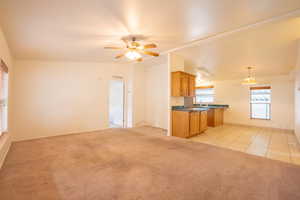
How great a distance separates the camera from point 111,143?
146 inches

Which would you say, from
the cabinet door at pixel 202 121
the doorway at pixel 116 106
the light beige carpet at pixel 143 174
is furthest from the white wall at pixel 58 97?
the cabinet door at pixel 202 121

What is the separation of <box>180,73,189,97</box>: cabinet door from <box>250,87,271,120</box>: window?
4.48 metres

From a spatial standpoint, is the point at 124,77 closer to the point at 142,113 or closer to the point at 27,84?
the point at 142,113

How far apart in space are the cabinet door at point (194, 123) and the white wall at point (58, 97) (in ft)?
10.9

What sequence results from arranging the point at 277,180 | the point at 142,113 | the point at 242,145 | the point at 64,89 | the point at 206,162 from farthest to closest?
the point at 142,113
the point at 64,89
the point at 242,145
the point at 206,162
the point at 277,180

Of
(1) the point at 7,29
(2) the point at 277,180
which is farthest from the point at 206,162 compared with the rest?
(1) the point at 7,29

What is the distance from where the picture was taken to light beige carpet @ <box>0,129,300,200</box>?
1717 millimetres

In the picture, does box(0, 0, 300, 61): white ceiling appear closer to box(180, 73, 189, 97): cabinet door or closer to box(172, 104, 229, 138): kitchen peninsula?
box(180, 73, 189, 97): cabinet door

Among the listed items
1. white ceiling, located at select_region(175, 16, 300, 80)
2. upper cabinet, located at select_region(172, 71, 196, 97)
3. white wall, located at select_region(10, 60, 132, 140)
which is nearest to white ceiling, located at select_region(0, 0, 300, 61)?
white ceiling, located at select_region(175, 16, 300, 80)

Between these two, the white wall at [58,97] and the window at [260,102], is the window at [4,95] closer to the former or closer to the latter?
the white wall at [58,97]

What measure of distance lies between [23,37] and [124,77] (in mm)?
3734

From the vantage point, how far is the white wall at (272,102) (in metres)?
6.29

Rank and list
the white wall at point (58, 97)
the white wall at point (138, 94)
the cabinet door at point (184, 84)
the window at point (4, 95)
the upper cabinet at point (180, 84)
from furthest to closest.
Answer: the white wall at point (138, 94) < the cabinet door at point (184, 84) < the upper cabinet at point (180, 84) < the white wall at point (58, 97) < the window at point (4, 95)

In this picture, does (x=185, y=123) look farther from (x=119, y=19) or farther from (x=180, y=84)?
(x=119, y=19)
